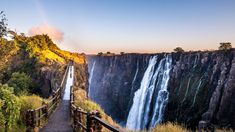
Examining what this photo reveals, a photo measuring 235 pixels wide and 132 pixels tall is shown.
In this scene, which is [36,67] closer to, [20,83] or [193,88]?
[20,83]

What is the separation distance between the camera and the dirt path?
1424cm

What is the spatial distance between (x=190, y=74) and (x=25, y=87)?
1419 inches

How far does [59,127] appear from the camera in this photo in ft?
48.3

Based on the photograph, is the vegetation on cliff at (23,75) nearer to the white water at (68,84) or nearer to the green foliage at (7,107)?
the green foliage at (7,107)

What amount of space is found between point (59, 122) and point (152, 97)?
41.8 meters

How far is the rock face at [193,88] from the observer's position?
45.7m

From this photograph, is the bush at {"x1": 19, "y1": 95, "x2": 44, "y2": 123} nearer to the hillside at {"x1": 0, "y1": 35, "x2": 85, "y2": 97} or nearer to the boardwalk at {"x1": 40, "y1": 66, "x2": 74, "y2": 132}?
the boardwalk at {"x1": 40, "y1": 66, "x2": 74, "y2": 132}

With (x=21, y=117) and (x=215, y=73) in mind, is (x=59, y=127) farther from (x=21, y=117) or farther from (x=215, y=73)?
(x=215, y=73)

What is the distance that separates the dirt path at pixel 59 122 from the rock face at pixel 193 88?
25889 mm

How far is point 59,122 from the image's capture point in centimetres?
1625

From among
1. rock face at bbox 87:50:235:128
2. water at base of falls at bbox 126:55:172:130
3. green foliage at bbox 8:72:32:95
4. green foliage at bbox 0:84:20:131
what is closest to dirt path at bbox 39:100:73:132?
green foliage at bbox 0:84:20:131

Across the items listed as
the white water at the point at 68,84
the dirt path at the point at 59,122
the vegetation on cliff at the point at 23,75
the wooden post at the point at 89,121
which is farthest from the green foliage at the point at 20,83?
the wooden post at the point at 89,121

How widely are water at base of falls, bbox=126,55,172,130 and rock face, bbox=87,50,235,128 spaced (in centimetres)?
116

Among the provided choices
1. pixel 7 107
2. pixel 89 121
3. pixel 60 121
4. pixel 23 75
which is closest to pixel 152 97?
pixel 23 75
